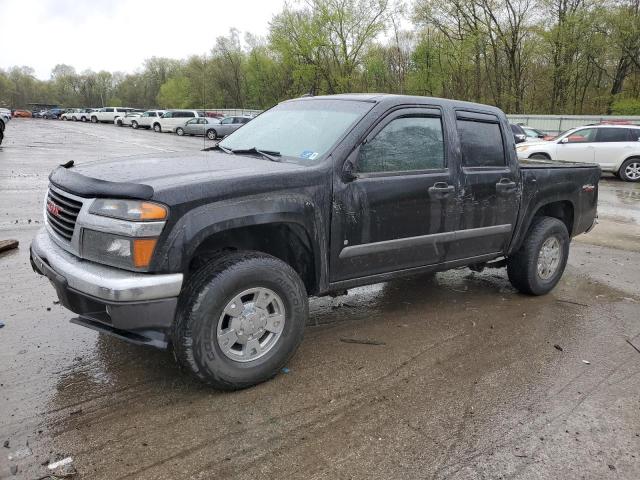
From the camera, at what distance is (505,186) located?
15.0ft

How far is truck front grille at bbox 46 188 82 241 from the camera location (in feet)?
10.1

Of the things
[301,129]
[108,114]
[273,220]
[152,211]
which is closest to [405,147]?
[301,129]

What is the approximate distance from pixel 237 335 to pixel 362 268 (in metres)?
1.07

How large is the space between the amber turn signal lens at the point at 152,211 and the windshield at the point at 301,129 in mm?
1132

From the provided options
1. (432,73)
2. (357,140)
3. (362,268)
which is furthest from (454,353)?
(432,73)

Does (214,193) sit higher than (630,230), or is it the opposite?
(214,193)

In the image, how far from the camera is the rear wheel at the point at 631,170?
54.2 ft

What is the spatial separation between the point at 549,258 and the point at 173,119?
1551 inches

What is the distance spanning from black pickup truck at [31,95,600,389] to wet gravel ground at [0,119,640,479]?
1.28ft

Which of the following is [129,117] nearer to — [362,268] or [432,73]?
[432,73]

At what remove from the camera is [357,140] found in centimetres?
360

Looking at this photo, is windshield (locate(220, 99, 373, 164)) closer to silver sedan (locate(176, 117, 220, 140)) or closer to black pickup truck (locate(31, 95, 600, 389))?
black pickup truck (locate(31, 95, 600, 389))

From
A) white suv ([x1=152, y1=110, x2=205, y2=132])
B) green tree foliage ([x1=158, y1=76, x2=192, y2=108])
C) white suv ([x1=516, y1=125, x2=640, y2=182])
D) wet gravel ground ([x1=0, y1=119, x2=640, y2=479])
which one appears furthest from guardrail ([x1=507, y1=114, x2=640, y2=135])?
green tree foliage ([x1=158, y1=76, x2=192, y2=108])

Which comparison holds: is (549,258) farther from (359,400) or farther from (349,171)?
(359,400)
